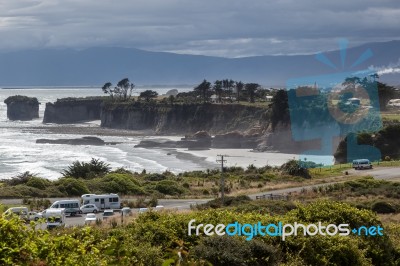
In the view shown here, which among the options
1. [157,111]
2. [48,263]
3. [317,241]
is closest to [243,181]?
[317,241]

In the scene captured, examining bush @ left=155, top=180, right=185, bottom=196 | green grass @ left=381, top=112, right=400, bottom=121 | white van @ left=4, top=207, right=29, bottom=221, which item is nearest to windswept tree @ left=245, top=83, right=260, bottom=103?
green grass @ left=381, top=112, right=400, bottom=121

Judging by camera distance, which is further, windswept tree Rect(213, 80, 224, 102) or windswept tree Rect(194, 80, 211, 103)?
windswept tree Rect(194, 80, 211, 103)

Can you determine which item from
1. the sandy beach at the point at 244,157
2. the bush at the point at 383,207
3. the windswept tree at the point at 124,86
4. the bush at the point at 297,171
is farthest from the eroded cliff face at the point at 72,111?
the bush at the point at 383,207

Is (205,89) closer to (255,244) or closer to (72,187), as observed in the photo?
(72,187)

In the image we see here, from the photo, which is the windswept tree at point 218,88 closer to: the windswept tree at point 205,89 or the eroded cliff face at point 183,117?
the windswept tree at point 205,89

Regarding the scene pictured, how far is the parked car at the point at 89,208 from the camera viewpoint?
32000mm

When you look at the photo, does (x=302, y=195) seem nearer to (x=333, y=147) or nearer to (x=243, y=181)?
(x=243, y=181)

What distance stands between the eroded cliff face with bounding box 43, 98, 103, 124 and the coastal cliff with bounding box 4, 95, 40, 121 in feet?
56.1

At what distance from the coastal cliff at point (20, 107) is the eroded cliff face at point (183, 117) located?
38086 millimetres

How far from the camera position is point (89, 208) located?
106 feet

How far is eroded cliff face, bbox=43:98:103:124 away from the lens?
160m

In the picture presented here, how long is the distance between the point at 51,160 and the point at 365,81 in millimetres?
53985

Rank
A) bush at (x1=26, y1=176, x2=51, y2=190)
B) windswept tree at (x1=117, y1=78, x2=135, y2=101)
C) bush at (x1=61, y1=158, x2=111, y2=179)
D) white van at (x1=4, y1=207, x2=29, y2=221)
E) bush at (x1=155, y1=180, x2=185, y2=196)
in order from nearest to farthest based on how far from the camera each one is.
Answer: white van at (x1=4, y1=207, x2=29, y2=221)
bush at (x1=26, y1=176, x2=51, y2=190)
bush at (x1=155, y1=180, x2=185, y2=196)
bush at (x1=61, y1=158, x2=111, y2=179)
windswept tree at (x1=117, y1=78, x2=135, y2=101)

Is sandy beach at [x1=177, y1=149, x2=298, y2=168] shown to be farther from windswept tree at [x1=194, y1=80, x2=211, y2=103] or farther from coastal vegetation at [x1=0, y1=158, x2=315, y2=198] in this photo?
windswept tree at [x1=194, y1=80, x2=211, y2=103]
